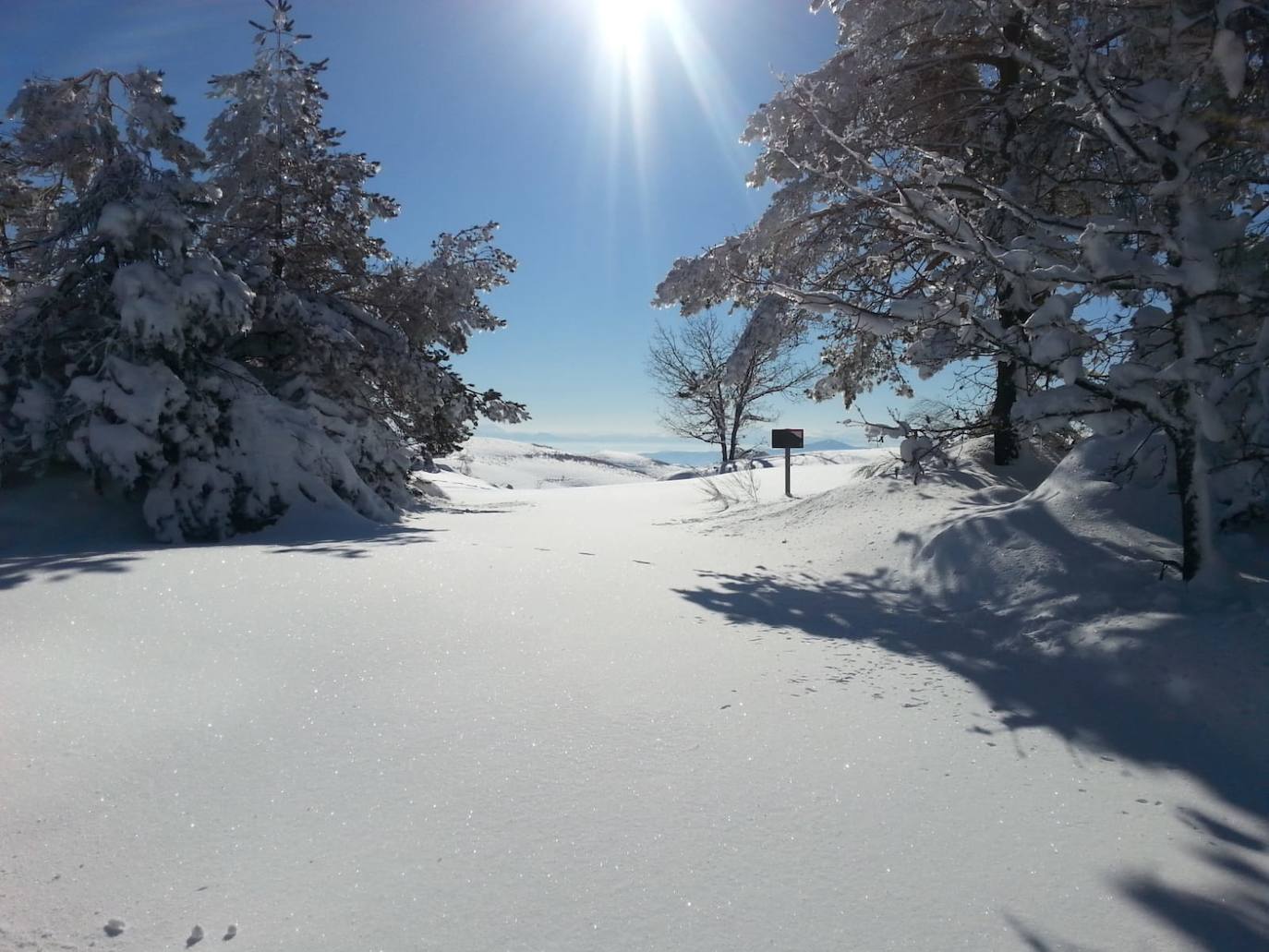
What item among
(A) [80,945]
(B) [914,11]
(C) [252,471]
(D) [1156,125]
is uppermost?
(B) [914,11]

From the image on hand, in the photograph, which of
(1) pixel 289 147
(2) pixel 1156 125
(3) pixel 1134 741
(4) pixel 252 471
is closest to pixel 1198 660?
(3) pixel 1134 741

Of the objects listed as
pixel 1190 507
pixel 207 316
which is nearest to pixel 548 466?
pixel 207 316

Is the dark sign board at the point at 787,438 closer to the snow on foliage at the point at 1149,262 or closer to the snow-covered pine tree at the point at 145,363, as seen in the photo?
the snow on foliage at the point at 1149,262

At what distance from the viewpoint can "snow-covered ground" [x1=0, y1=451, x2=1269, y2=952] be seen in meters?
1.67

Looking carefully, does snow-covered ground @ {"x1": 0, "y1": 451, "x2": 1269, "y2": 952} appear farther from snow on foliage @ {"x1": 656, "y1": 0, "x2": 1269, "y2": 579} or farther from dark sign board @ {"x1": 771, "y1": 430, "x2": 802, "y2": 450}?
dark sign board @ {"x1": 771, "y1": 430, "x2": 802, "y2": 450}

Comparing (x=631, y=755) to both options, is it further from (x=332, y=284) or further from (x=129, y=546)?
(x=332, y=284)

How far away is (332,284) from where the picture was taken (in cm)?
1196

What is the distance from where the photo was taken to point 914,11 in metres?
7.91

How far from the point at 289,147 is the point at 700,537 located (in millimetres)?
9398

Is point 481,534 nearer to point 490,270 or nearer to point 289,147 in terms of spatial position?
point 490,270

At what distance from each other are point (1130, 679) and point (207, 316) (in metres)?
8.12

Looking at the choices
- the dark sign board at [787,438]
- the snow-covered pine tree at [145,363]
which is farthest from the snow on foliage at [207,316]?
the dark sign board at [787,438]

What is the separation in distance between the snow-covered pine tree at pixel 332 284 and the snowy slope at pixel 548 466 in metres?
16.9

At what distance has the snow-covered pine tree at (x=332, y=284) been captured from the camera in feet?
31.4
